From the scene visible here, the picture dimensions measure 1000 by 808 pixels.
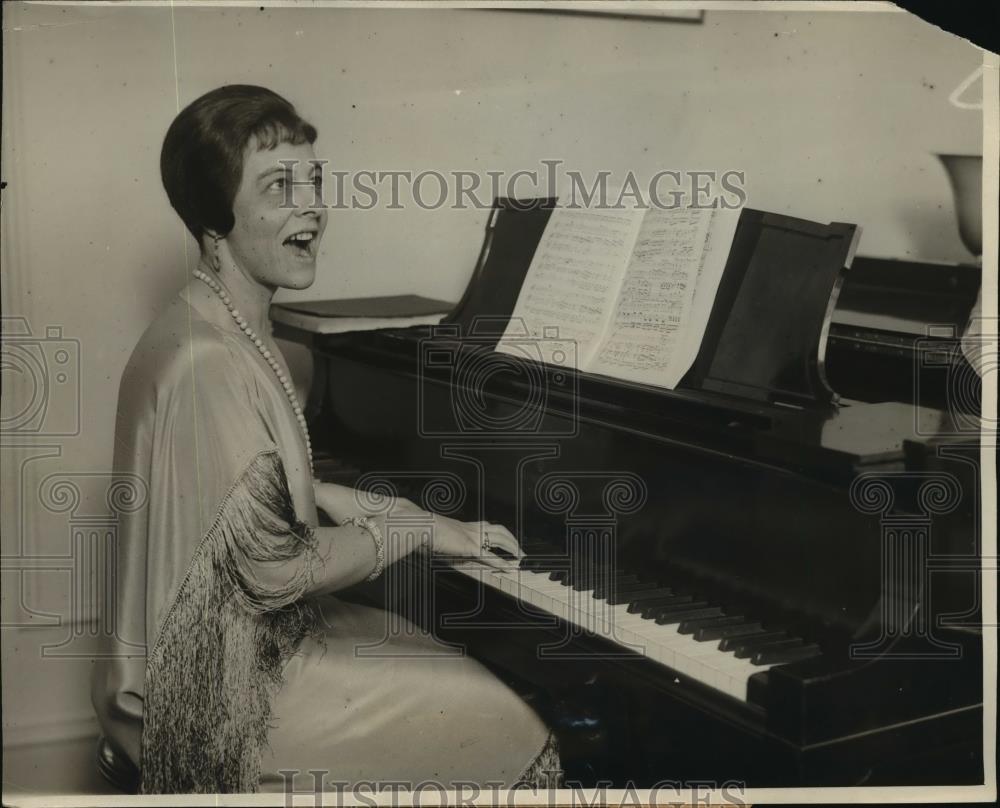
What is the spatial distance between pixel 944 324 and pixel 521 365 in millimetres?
820

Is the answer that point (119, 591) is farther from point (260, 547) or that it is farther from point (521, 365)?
point (521, 365)

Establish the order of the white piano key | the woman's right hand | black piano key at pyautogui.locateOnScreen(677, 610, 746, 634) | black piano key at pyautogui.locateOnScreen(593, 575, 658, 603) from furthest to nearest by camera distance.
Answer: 1. the woman's right hand
2. black piano key at pyautogui.locateOnScreen(593, 575, 658, 603)
3. black piano key at pyautogui.locateOnScreen(677, 610, 746, 634)
4. the white piano key

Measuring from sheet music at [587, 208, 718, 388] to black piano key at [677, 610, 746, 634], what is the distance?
0.39 meters

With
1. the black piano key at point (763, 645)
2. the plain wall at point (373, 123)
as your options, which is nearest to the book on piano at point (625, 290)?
the plain wall at point (373, 123)

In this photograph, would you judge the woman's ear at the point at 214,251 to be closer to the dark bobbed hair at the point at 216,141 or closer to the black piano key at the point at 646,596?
the dark bobbed hair at the point at 216,141

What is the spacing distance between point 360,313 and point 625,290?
55cm

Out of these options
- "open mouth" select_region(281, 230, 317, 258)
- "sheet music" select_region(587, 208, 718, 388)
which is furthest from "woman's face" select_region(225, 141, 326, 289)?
"sheet music" select_region(587, 208, 718, 388)

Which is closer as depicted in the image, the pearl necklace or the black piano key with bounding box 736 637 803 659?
the black piano key with bounding box 736 637 803 659

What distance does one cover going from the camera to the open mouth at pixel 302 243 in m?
2.10

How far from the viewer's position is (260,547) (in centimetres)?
205

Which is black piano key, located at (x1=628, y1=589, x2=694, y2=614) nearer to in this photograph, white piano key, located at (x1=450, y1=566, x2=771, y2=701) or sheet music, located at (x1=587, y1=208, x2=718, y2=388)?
white piano key, located at (x1=450, y1=566, x2=771, y2=701)

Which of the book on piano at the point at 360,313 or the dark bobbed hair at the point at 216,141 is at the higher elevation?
the dark bobbed hair at the point at 216,141

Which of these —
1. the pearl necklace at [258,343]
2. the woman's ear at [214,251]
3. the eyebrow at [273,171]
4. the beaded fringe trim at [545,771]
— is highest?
the eyebrow at [273,171]

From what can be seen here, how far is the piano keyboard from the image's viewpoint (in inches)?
67.4
